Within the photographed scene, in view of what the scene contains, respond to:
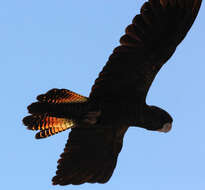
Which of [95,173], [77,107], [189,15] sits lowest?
[95,173]

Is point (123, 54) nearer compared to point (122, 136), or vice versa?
point (123, 54)

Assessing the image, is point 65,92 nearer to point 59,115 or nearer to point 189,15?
point 59,115

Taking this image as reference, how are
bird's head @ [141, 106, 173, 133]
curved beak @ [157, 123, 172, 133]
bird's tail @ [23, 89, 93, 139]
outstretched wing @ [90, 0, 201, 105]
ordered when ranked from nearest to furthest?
outstretched wing @ [90, 0, 201, 105]
bird's tail @ [23, 89, 93, 139]
bird's head @ [141, 106, 173, 133]
curved beak @ [157, 123, 172, 133]

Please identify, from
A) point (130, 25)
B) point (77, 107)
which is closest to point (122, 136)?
point (77, 107)

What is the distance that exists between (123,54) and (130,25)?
52 cm

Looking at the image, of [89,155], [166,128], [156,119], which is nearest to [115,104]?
[156,119]

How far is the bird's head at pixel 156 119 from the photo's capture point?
1134 centimetres

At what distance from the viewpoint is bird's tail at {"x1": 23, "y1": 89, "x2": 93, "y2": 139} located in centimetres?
1099

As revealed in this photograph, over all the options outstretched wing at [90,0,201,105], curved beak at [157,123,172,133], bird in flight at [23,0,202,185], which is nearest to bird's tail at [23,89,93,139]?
bird in flight at [23,0,202,185]

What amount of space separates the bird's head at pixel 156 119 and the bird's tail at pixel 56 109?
1103 mm

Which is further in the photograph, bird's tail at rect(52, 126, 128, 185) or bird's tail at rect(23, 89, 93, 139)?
bird's tail at rect(52, 126, 128, 185)

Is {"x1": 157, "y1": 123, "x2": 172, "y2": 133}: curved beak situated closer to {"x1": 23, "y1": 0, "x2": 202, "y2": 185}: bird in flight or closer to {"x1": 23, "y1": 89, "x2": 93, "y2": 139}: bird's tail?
{"x1": 23, "y1": 0, "x2": 202, "y2": 185}: bird in flight

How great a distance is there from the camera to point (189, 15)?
10562 millimetres

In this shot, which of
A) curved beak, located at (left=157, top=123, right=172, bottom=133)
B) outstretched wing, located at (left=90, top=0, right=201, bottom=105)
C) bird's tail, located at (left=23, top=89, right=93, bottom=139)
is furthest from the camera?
curved beak, located at (left=157, top=123, right=172, bottom=133)
